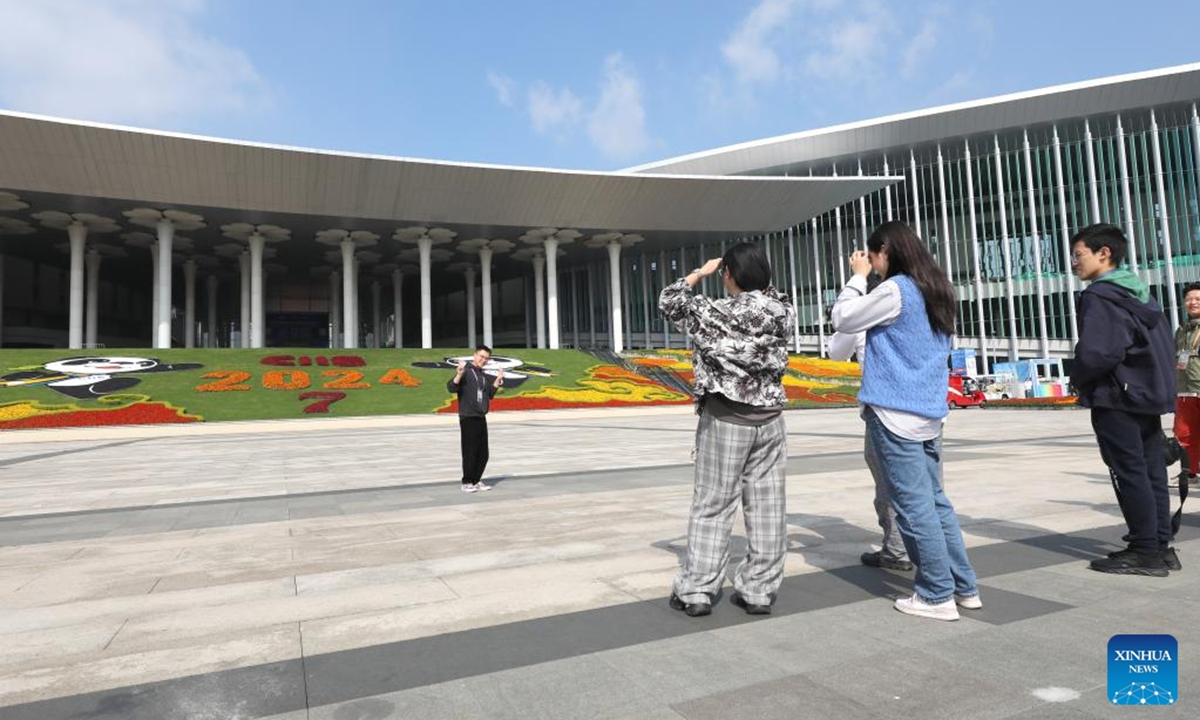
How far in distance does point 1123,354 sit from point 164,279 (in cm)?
4678

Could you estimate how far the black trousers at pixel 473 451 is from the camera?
7949 millimetres

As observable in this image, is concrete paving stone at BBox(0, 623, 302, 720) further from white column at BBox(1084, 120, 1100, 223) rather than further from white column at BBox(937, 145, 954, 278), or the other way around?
white column at BBox(1084, 120, 1100, 223)

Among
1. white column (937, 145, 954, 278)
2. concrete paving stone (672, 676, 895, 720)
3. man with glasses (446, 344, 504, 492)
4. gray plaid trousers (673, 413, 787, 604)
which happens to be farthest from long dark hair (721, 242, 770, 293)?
white column (937, 145, 954, 278)

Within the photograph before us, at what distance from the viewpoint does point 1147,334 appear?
12.9ft

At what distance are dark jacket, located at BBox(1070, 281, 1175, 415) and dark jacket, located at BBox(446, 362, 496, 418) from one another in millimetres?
5842

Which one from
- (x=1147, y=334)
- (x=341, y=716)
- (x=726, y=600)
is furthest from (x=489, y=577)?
(x=1147, y=334)

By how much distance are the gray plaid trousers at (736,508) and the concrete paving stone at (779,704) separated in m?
0.88

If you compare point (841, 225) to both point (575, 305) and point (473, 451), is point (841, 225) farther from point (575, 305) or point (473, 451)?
point (473, 451)

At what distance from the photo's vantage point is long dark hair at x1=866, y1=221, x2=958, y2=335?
11.0ft

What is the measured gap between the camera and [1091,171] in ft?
158

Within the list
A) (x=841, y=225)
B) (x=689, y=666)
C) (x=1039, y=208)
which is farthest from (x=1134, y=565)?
(x=841, y=225)

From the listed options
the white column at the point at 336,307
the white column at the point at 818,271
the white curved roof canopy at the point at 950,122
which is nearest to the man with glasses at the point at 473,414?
the white column at the point at 818,271

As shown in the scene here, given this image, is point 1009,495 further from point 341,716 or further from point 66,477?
point 66,477

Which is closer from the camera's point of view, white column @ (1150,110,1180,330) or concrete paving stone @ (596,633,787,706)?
concrete paving stone @ (596,633,787,706)
